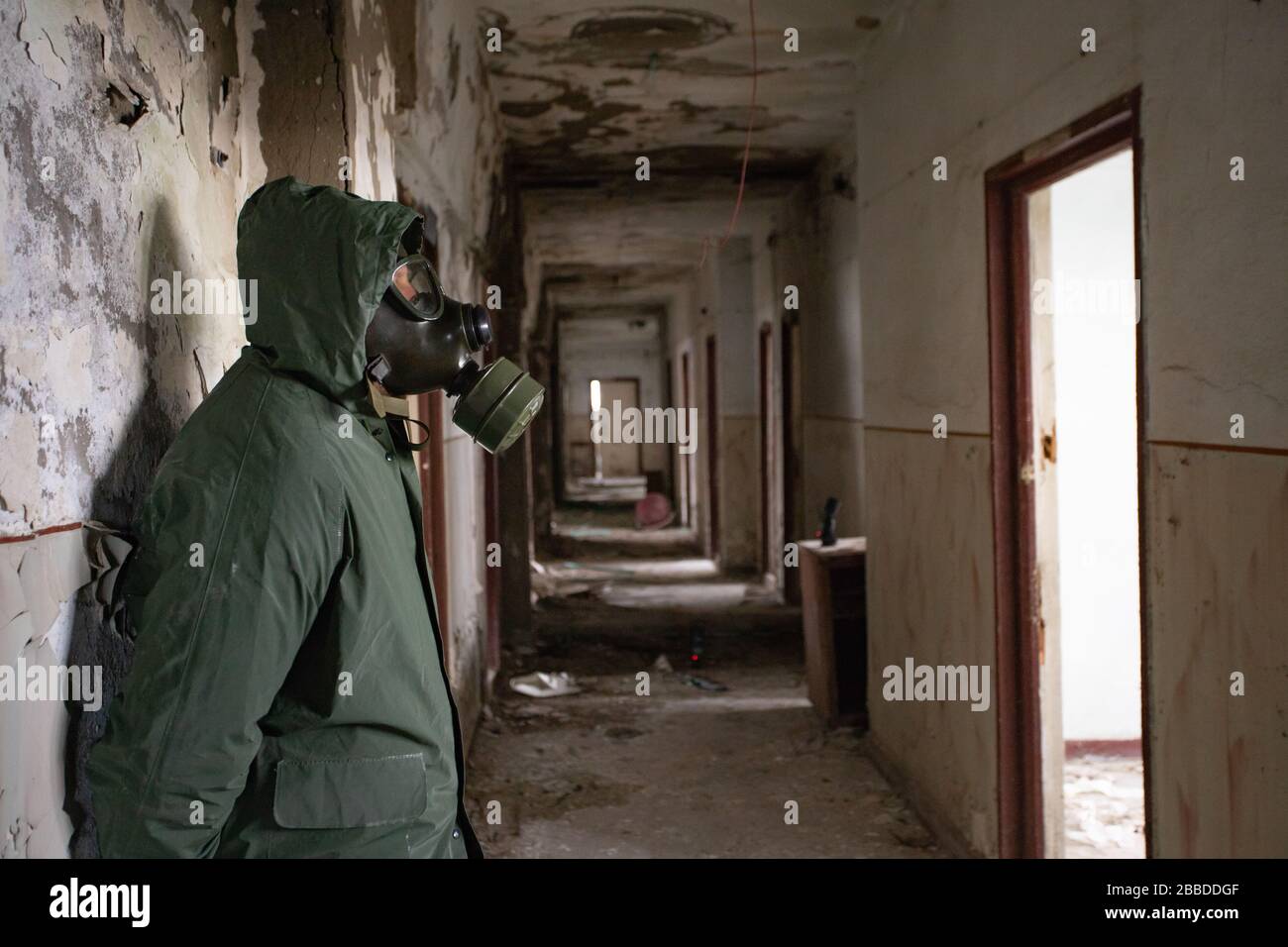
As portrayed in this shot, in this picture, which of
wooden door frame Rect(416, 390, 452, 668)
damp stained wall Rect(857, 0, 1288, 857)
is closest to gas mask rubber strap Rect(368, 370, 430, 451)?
damp stained wall Rect(857, 0, 1288, 857)

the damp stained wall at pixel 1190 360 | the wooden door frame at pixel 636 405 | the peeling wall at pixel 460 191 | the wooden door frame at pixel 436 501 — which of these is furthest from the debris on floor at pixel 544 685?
the wooden door frame at pixel 636 405

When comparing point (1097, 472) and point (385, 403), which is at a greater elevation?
point (385, 403)

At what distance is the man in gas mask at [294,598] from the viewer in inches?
42.5

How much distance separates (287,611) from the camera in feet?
3.74

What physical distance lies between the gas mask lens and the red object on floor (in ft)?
34.5

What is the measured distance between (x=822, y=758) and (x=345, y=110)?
3.13 m

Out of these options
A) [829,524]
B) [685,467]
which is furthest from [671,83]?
[685,467]

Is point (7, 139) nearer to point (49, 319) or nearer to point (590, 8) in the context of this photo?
point (49, 319)

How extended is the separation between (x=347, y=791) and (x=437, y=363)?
23.2 inches

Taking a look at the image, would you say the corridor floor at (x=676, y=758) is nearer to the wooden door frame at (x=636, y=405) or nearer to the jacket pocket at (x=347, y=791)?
the jacket pocket at (x=347, y=791)

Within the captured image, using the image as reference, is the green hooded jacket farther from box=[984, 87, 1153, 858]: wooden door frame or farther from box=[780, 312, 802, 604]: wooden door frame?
box=[780, 312, 802, 604]: wooden door frame

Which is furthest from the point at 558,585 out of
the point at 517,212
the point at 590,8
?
the point at 590,8

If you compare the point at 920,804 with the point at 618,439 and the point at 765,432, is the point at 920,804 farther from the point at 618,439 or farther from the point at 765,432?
the point at 618,439

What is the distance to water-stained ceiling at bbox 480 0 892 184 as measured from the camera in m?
3.82
